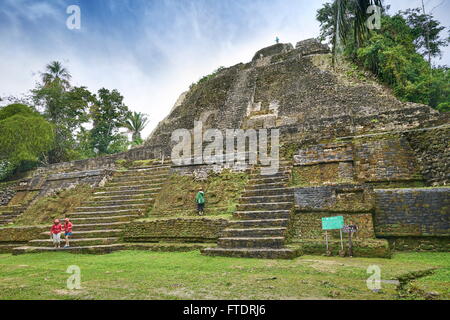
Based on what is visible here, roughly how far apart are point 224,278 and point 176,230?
297cm

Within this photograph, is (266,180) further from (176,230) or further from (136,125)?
(136,125)

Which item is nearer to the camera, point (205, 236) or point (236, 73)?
point (205, 236)

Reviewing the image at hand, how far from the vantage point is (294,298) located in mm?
2744

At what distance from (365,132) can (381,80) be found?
7432mm

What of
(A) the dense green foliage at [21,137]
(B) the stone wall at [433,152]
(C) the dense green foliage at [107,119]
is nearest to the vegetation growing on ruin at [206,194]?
(B) the stone wall at [433,152]

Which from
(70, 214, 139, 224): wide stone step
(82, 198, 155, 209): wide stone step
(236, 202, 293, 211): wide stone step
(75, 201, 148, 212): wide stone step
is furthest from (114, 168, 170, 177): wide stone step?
(236, 202, 293, 211): wide stone step

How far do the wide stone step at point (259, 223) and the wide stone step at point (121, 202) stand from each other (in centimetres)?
299

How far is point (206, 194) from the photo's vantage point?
7484 mm

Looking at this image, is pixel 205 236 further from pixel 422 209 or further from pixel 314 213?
pixel 422 209

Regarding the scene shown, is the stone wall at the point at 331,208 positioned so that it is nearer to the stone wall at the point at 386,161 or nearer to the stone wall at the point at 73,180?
the stone wall at the point at 386,161

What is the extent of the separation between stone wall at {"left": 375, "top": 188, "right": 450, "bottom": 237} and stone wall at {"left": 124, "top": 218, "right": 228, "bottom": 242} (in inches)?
109

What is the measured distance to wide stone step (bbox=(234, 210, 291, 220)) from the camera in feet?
18.6

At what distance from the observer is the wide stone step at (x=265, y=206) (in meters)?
5.88
